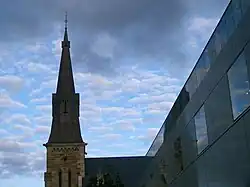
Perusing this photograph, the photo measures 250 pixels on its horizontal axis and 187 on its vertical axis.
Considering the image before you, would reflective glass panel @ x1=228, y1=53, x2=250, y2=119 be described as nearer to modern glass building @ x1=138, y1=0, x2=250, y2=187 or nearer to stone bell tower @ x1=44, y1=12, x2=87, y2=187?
modern glass building @ x1=138, y1=0, x2=250, y2=187

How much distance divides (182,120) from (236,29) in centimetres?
980

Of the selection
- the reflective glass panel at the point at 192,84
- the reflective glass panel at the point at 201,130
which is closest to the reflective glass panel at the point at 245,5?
the reflective glass panel at the point at 201,130

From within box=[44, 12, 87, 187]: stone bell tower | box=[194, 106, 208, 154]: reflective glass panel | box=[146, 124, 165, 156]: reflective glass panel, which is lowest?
box=[194, 106, 208, 154]: reflective glass panel

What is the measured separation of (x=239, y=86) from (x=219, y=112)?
7.83ft

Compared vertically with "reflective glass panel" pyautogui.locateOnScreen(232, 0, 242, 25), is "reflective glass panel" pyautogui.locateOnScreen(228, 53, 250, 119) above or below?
below

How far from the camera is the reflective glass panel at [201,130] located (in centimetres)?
1982

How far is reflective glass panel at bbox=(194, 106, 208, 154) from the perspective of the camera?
1982 cm

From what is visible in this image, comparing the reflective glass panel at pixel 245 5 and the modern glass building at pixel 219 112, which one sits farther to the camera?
the modern glass building at pixel 219 112

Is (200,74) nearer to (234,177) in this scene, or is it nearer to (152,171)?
(234,177)

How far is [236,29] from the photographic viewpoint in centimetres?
1552

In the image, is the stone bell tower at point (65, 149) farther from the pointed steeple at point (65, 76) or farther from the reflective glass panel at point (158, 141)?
the reflective glass panel at point (158, 141)

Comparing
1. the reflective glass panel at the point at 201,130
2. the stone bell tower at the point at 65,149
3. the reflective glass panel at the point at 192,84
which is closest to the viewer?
the reflective glass panel at the point at 201,130

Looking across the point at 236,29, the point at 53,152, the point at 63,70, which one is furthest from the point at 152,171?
the point at 63,70

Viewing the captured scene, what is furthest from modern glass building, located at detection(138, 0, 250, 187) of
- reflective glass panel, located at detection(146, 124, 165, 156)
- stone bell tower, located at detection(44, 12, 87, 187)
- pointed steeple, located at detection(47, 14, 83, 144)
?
pointed steeple, located at detection(47, 14, 83, 144)
